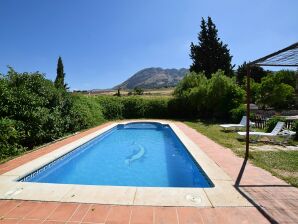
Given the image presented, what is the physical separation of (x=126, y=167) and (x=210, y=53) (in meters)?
32.6

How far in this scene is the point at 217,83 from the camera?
20281 mm

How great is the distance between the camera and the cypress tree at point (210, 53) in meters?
37.9

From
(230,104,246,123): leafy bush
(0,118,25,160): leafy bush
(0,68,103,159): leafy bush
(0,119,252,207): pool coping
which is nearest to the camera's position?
(0,119,252,207): pool coping

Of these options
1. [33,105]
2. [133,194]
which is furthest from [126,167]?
[33,105]

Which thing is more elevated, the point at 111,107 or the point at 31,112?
the point at 31,112

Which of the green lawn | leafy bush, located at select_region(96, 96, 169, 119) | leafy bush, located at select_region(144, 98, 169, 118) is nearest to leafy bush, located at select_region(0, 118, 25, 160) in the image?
the green lawn

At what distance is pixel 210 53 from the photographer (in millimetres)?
38062

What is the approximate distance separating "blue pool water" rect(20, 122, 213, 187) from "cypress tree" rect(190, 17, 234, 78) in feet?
88.8

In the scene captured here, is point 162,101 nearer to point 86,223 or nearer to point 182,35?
point 182,35

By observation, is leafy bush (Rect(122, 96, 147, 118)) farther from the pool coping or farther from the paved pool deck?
the paved pool deck

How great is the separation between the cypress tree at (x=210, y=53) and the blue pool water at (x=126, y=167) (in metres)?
27.1

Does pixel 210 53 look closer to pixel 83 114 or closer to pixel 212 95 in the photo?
pixel 212 95

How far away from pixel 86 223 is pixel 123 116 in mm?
21469

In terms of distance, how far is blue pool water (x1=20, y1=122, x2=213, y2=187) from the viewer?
24.0 feet
